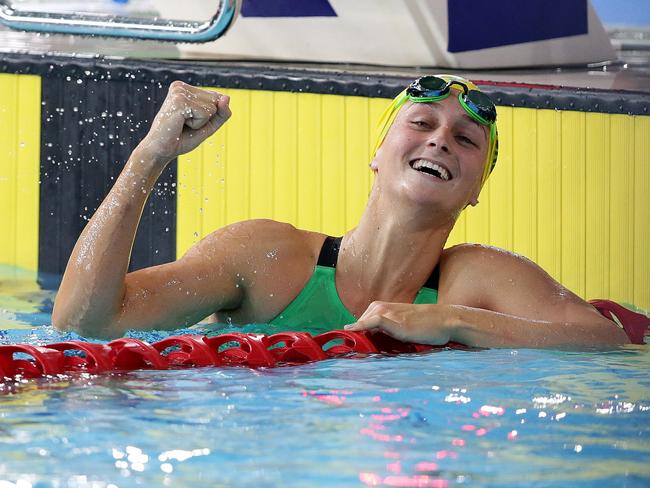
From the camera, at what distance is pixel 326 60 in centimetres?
462

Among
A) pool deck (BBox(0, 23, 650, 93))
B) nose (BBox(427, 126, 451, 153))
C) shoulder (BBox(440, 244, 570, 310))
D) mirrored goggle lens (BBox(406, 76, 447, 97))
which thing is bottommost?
shoulder (BBox(440, 244, 570, 310))

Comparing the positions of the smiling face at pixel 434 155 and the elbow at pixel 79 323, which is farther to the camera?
the smiling face at pixel 434 155

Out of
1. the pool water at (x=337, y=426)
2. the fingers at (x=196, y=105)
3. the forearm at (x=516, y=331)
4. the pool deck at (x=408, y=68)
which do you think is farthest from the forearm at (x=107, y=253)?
the pool deck at (x=408, y=68)

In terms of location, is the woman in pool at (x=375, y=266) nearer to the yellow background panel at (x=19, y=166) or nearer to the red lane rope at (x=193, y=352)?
the red lane rope at (x=193, y=352)

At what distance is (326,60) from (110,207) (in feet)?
8.46

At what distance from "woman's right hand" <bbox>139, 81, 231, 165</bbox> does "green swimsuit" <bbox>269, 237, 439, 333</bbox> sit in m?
0.54

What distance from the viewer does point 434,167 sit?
7.91ft

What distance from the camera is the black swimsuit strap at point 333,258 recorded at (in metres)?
2.60

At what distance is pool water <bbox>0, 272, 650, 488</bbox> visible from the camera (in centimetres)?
121

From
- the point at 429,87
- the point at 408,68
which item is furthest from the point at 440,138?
the point at 408,68

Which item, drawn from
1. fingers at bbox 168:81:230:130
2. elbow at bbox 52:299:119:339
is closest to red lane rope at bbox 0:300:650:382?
elbow at bbox 52:299:119:339

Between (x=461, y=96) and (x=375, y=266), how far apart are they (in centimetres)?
48

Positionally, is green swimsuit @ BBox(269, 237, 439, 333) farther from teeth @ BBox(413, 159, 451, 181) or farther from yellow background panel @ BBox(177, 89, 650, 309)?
yellow background panel @ BBox(177, 89, 650, 309)

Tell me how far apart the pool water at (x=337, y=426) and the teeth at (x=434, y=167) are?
0.53 metres
